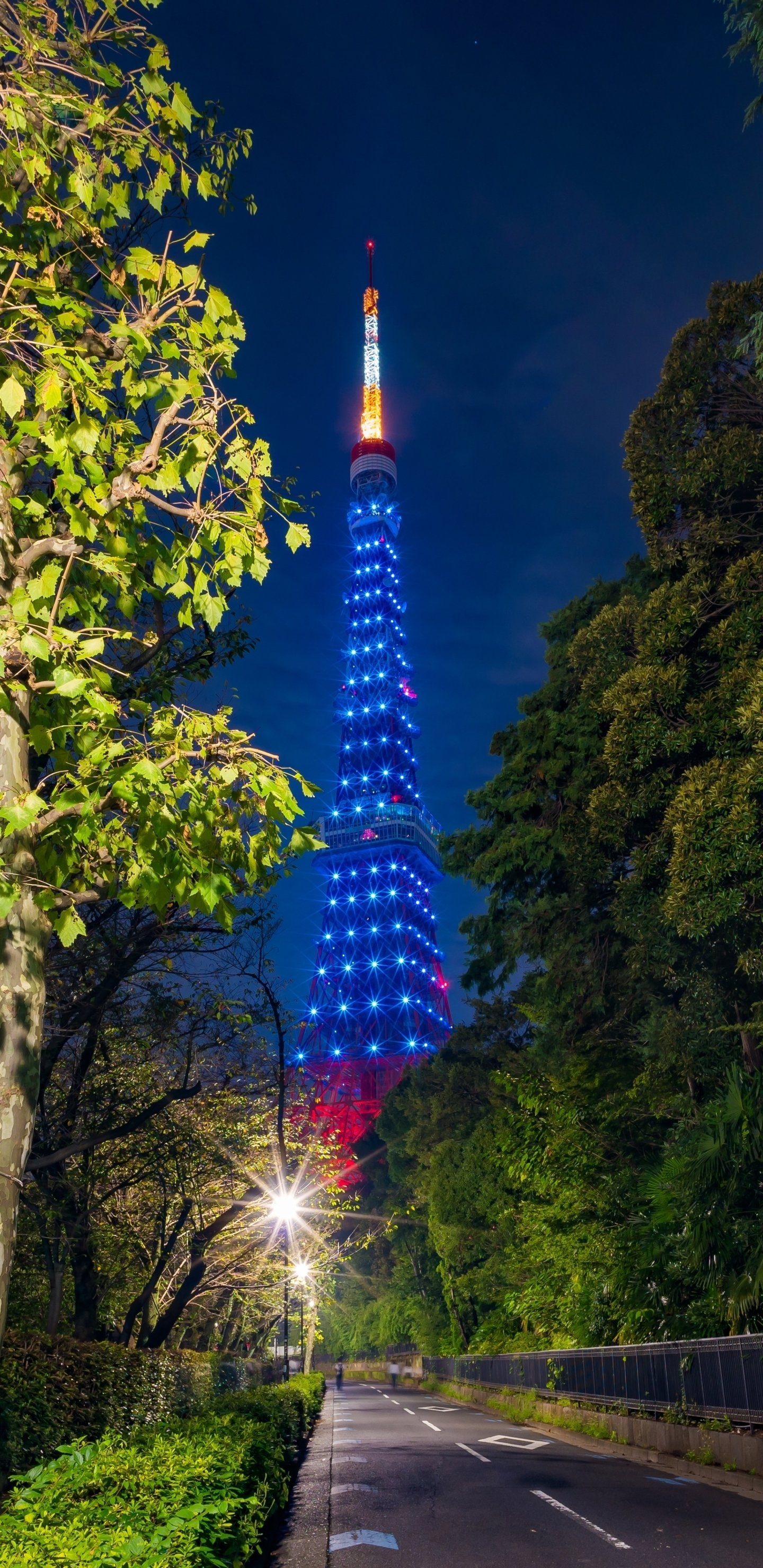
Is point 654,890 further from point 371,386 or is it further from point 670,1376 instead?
point 371,386

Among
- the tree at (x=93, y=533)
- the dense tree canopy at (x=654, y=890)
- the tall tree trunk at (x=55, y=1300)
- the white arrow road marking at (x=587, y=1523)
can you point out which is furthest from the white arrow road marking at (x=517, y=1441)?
the tree at (x=93, y=533)

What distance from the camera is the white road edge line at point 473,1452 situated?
45.8ft

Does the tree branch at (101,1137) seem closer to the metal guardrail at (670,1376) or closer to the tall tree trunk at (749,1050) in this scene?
the metal guardrail at (670,1376)

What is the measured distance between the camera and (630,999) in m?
17.9

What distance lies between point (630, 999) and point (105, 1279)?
36.5 feet

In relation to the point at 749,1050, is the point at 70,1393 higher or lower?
lower

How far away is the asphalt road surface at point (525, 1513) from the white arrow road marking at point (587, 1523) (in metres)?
0.02

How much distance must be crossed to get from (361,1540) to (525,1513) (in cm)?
198

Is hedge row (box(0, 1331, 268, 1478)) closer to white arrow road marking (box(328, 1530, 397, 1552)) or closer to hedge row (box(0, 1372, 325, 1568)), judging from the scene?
hedge row (box(0, 1372, 325, 1568))

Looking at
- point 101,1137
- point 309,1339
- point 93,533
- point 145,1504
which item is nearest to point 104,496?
point 93,533

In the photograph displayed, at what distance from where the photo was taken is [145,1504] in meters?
4.53

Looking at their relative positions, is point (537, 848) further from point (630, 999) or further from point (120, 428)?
point (120, 428)

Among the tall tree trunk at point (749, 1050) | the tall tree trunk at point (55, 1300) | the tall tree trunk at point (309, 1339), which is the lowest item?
the tall tree trunk at point (309, 1339)

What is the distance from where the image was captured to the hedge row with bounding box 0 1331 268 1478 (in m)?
9.13
